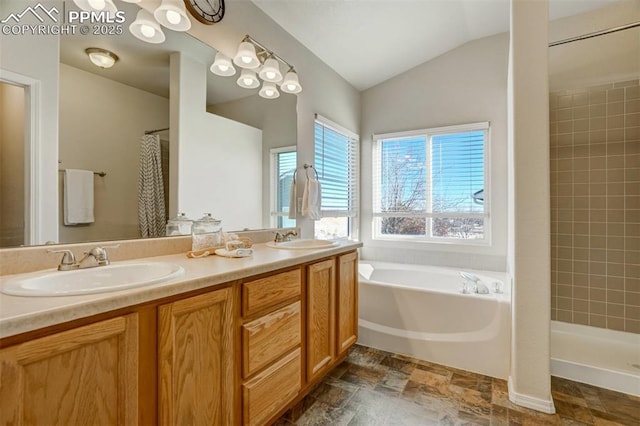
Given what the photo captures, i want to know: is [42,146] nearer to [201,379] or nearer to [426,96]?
[201,379]

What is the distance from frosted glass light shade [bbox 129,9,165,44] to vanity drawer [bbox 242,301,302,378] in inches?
59.3

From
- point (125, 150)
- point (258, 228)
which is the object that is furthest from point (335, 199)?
point (125, 150)

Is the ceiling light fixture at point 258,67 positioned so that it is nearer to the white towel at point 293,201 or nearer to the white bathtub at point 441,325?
the white towel at point 293,201

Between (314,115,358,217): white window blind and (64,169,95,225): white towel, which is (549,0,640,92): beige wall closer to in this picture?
(314,115,358,217): white window blind

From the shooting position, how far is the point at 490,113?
309cm

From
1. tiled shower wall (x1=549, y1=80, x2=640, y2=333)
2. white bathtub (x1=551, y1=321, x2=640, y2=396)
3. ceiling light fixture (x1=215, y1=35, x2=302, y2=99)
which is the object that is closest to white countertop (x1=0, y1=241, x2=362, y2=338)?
ceiling light fixture (x1=215, y1=35, x2=302, y2=99)

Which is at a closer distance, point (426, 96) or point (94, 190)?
point (94, 190)

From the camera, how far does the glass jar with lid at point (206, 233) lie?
1.65m

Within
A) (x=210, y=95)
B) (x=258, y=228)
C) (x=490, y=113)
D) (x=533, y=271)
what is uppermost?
(x=490, y=113)

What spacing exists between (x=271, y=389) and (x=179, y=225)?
98 cm

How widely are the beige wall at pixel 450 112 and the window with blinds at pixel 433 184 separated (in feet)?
0.29

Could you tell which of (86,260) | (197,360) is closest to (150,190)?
(86,260)

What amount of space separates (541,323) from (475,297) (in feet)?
1.54

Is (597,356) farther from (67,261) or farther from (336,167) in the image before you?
(67,261)
